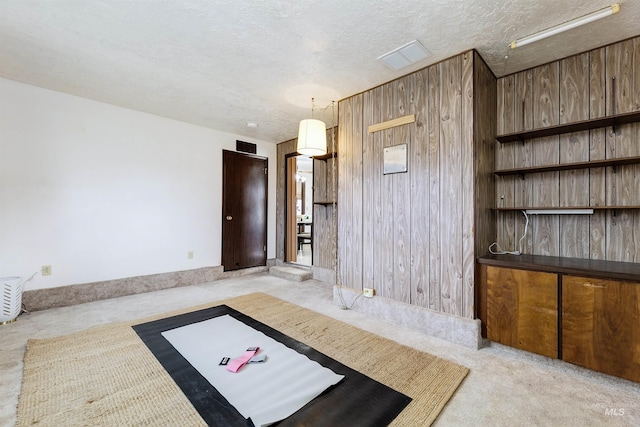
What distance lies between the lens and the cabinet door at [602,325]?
1.88 m

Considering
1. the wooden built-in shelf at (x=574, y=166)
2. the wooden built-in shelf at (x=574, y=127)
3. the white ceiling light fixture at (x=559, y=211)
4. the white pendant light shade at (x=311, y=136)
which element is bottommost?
the white ceiling light fixture at (x=559, y=211)

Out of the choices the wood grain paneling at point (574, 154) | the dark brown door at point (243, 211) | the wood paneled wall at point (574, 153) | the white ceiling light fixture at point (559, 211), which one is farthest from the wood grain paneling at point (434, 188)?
the dark brown door at point (243, 211)

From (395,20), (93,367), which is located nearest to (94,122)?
(93,367)

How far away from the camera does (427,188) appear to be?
2.83m

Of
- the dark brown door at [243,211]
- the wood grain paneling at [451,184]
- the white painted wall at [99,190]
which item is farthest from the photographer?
the dark brown door at [243,211]

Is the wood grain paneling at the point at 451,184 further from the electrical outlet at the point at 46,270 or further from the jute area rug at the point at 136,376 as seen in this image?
the electrical outlet at the point at 46,270

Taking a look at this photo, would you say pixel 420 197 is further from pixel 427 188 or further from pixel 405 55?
pixel 405 55

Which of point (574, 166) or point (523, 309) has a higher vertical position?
point (574, 166)

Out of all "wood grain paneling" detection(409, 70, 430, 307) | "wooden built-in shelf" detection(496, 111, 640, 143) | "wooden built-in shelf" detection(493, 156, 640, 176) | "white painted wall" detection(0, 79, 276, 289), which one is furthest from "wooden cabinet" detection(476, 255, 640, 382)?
"white painted wall" detection(0, 79, 276, 289)

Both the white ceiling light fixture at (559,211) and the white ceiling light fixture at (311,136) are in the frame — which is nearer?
the white ceiling light fixture at (559,211)

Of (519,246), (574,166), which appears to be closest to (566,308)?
(519,246)

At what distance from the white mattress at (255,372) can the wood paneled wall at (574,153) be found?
2425 mm

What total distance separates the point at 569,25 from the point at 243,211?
5.00m

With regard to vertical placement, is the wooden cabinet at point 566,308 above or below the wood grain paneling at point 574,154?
below
